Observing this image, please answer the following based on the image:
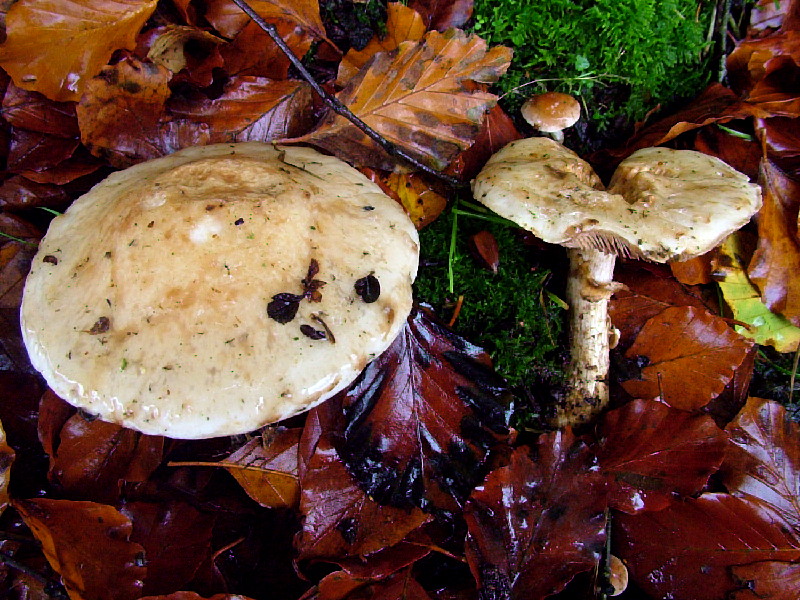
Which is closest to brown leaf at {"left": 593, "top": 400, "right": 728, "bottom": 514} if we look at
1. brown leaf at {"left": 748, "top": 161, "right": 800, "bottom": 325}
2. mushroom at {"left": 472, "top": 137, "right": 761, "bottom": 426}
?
mushroom at {"left": 472, "top": 137, "right": 761, "bottom": 426}

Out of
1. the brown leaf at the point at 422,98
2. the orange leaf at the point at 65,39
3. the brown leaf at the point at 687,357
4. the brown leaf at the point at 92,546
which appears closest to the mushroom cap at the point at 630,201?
the brown leaf at the point at 422,98

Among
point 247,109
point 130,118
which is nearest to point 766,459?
point 247,109

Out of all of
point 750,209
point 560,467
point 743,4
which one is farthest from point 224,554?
point 743,4

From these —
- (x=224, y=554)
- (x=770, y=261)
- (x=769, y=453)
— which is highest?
(x=770, y=261)

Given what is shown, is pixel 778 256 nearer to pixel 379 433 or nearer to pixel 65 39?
pixel 379 433

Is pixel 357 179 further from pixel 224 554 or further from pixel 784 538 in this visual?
pixel 784 538

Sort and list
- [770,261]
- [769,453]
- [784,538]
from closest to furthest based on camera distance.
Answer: [784,538] → [769,453] → [770,261]
